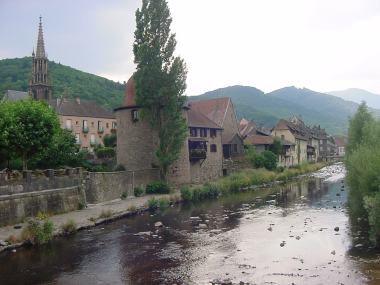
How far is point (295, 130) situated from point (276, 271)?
8112 cm

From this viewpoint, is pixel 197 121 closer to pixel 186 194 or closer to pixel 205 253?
pixel 186 194

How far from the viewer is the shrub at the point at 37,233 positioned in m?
22.7

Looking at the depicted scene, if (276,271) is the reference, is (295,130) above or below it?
above

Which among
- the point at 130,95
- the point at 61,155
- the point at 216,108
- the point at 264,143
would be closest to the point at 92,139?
the point at 216,108

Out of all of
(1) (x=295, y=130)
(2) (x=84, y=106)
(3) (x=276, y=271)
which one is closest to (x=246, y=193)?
(3) (x=276, y=271)

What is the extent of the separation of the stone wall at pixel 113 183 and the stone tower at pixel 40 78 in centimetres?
4672

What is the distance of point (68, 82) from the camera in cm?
11531

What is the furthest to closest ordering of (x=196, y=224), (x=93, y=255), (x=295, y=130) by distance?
1. (x=295, y=130)
2. (x=196, y=224)
3. (x=93, y=255)

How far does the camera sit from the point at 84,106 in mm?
72500

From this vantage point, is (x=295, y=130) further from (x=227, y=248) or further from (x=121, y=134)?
(x=227, y=248)

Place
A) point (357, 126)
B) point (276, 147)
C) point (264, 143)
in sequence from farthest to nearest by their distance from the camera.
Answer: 1. point (276, 147)
2. point (264, 143)
3. point (357, 126)

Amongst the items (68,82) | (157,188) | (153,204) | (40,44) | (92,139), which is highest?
(40,44)

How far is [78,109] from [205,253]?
5415cm

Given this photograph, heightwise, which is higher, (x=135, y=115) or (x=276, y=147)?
(x=135, y=115)
